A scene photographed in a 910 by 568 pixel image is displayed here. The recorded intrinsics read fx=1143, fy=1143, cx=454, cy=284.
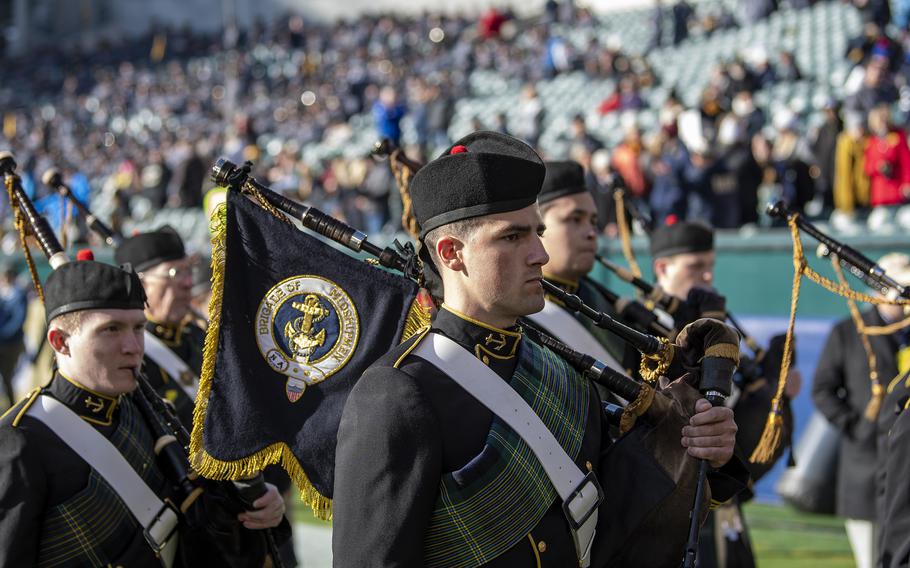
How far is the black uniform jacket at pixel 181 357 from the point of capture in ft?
15.2

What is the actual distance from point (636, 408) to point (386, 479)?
2.25 ft

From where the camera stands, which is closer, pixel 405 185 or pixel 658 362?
pixel 658 362

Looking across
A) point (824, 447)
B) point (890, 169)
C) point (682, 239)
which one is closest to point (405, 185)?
point (682, 239)

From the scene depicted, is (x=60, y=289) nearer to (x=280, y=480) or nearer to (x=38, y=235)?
(x=38, y=235)

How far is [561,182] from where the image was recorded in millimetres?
4285

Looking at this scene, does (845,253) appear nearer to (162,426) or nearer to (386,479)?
(386,479)

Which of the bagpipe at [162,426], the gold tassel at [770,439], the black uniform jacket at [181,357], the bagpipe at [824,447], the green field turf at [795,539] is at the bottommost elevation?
the green field turf at [795,539]

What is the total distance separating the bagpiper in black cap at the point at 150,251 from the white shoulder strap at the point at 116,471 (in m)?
1.89

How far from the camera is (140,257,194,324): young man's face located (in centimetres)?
516

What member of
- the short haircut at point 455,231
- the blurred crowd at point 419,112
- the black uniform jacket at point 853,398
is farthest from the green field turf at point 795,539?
the short haircut at point 455,231

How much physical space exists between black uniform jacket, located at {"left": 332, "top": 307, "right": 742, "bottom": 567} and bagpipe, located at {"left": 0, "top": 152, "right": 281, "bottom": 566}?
1.00 metres

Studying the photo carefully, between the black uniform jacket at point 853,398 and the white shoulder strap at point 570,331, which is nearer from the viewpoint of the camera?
the white shoulder strap at point 570,331

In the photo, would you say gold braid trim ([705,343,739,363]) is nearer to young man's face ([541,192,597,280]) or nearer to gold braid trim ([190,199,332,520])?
gold braid trim ([190,199,332,520])

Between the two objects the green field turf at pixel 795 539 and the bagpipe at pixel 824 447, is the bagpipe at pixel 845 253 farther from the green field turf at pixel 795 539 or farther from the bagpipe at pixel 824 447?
the green field turf at pixel 795 539
